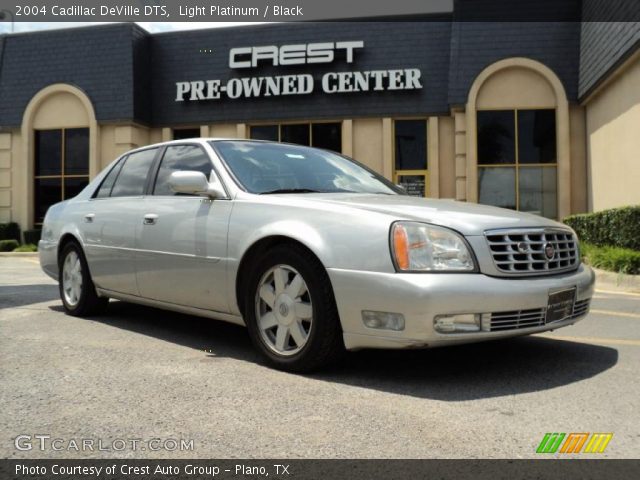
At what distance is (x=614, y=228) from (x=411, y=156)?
8575mm

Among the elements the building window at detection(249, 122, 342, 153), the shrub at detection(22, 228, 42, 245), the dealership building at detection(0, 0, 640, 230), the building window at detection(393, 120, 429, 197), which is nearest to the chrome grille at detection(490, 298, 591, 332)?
the dealership building at detection(0, 0, 640, 230)

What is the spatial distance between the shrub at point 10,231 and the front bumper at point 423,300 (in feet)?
64.1

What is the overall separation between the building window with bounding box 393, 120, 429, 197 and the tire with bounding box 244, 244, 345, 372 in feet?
49.2

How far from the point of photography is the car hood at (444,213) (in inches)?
139

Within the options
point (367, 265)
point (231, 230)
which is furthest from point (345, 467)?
point (231, 230)

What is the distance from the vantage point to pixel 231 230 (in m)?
4.18

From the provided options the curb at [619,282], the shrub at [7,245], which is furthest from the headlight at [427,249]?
the shrub at [7,245]

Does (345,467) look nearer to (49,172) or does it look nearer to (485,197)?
(485,197)

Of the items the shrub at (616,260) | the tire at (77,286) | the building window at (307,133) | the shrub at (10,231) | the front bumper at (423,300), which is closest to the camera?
the front bumper at (423,300)

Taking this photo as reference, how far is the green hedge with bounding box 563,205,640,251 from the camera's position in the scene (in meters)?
10.3

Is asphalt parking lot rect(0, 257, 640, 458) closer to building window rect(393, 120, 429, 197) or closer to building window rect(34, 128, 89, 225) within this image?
building window rect(393, 120, 429, 197)

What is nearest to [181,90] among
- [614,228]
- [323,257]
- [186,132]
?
[186,132]

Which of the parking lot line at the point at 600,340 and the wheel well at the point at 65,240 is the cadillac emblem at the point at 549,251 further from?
the wheel well at the point at 65,240

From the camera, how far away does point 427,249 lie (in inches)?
134
